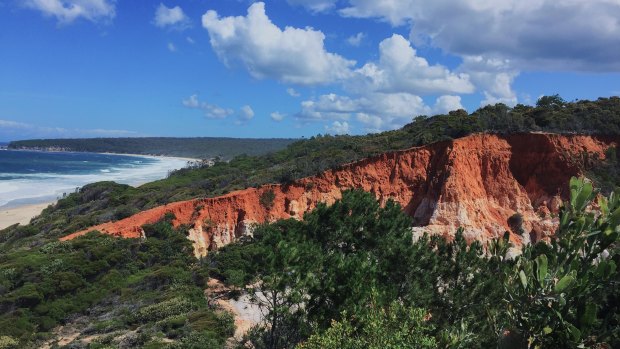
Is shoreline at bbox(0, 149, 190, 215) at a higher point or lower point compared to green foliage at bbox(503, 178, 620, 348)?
lower

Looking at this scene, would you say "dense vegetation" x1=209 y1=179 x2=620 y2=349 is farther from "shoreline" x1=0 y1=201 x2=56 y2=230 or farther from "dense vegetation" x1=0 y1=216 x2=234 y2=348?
"shoreline" x1=0 y1=201 x2=56 y2=230

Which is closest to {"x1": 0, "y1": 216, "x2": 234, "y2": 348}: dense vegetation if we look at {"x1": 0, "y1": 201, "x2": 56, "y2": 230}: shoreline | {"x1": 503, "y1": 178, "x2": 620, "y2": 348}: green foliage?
{"x1": 503, "y1": 178, "x2": 620, "y2": 348}: green foliage

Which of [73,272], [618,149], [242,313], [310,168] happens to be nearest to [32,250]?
[73,272]

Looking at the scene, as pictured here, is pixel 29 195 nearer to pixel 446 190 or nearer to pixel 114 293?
pixel 114 293

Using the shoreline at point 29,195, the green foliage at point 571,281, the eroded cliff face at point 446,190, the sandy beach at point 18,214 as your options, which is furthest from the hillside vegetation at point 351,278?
the shoreline at point 29,195

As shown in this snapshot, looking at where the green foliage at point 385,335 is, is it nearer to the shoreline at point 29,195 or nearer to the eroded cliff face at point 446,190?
the eroded cliff face at point 446,190

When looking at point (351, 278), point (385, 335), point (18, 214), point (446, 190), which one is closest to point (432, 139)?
point (446, 190)
